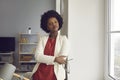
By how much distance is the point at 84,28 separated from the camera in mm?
2557

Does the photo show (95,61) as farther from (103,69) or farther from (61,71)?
(61,71)

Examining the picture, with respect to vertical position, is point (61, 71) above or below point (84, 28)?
below

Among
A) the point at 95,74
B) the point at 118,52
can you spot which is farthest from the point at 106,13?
the point at 95,74

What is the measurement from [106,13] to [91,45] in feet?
1.34

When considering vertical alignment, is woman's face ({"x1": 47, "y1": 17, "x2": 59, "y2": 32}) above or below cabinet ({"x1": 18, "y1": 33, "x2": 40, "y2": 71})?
above

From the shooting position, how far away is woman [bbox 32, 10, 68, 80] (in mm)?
1741

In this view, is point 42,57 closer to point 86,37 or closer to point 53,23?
point 53,23

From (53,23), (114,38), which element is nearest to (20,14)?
(114,38)

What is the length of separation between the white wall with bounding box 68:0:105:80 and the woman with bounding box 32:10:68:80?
0.70m

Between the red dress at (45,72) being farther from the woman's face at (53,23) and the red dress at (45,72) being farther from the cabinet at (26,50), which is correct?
the cabinet at (26,50)

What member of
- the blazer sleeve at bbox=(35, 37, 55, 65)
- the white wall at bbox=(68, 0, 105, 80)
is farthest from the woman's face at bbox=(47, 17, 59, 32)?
the white wall at bbox=(68, 0, 105, 80)

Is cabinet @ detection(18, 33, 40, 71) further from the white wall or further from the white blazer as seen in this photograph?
the white blazer

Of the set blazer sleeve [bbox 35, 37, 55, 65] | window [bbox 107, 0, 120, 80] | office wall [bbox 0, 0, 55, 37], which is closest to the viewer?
blazer sleeve [bbox 35, 37, 55, 65]

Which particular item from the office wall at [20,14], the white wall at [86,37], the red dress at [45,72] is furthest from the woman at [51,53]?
the office wall at [20,14]
